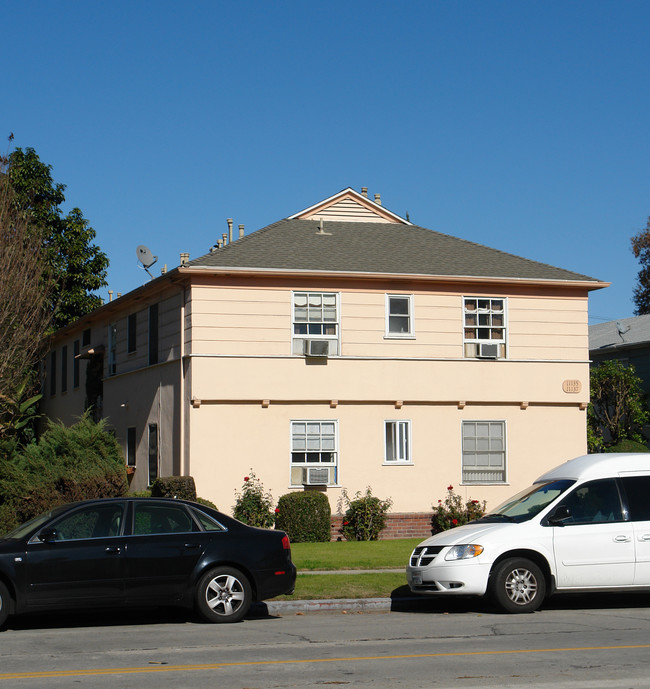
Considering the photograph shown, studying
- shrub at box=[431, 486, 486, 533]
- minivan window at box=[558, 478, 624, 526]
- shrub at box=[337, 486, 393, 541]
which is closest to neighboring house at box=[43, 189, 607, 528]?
shrub at box=[431, 486, 486, 533]

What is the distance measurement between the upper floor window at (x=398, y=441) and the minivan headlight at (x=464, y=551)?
38.0 feet

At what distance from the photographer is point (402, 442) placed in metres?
24.9

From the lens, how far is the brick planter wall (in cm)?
2431

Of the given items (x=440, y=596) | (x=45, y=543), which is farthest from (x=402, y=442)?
(x=45, y=543)

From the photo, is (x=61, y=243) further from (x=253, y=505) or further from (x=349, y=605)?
(x=349, y=605)

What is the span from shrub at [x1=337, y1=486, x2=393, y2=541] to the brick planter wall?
27 cm

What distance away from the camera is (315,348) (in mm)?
24203

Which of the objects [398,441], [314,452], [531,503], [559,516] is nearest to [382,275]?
[398,441]

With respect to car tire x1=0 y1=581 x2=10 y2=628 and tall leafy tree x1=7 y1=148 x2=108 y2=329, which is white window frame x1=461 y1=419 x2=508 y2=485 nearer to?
car tire x1=0 y1=581 x2=10 y2=628

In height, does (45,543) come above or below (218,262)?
below

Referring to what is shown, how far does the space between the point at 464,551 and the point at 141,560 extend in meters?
4.03

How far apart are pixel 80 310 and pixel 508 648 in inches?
1329

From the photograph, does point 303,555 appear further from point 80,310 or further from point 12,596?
point 80,310

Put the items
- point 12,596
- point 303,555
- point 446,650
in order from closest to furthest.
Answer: point 446,650, point 12,596, point 303,555
